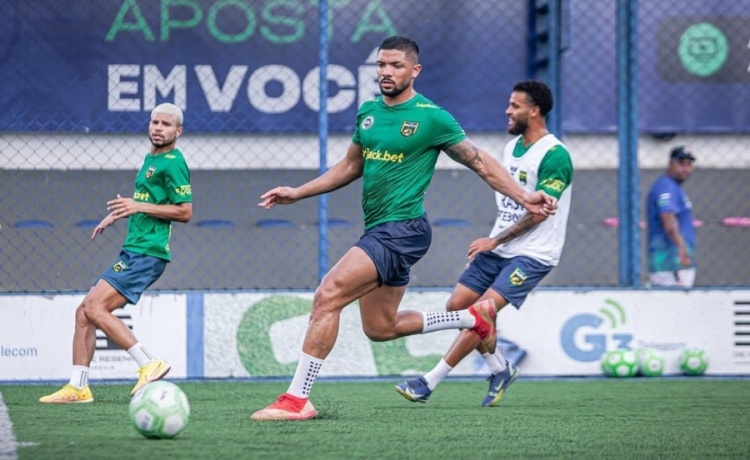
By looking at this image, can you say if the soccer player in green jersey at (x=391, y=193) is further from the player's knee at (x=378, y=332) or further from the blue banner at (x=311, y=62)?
the blue banner at (x=311, y=62)

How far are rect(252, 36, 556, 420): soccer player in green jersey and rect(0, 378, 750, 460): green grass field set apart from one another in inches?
20.3

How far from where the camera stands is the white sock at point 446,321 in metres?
7.12

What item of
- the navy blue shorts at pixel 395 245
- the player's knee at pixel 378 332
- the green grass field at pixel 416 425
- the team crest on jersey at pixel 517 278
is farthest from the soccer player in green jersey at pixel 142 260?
the team crest on jersey at pixel 517 278

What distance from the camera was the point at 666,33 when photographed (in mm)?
11797

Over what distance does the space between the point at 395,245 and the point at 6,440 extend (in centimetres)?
227

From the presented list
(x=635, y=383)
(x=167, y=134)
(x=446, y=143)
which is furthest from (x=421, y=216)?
(x=635, y=383)

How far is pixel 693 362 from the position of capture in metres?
10.2

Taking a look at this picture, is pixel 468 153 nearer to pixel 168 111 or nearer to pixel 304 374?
pixel 304 374

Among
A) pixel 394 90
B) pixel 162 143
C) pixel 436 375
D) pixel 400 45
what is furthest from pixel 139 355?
pixel 400 45

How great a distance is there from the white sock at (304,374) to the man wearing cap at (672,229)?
213 inches

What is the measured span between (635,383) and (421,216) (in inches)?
147

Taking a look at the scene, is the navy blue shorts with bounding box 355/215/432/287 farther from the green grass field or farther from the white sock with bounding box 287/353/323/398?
the green grass field

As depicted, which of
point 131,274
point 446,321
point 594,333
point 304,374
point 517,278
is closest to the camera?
point 304,374

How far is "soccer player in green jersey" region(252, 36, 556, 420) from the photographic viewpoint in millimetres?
6492
